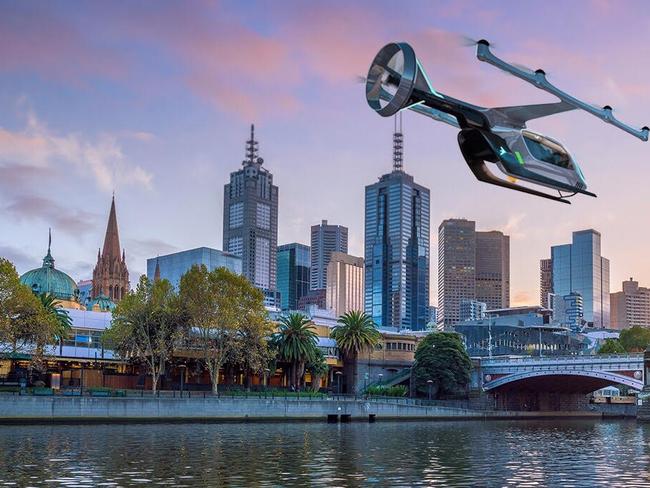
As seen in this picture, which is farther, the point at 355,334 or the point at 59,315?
the point at 355,334

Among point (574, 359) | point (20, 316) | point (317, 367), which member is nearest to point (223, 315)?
point (20, 316)

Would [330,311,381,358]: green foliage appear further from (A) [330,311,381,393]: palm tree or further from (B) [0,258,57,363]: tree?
(B) [0,258,57,363]: tree

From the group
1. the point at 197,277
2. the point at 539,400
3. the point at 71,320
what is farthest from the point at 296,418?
the point at 539,400

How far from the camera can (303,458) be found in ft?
181

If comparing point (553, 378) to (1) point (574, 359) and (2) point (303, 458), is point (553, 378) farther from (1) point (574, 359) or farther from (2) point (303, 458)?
(2) point (303, 458)

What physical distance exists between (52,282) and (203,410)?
83379 millimetres

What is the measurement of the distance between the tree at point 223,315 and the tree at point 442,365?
34.7 m

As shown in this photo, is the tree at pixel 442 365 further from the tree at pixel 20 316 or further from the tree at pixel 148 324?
the tree at pixel 20 316

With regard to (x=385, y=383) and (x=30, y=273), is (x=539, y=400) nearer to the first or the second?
(x=385, y=383)

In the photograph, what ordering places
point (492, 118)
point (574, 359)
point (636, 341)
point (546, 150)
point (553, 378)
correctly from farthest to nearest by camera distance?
point (636, 341)
point (553, 378)
point (574, 359)
point (546, 150)
point (492, 118)

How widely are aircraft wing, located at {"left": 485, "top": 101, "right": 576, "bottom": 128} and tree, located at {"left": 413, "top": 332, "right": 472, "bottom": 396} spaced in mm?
116266

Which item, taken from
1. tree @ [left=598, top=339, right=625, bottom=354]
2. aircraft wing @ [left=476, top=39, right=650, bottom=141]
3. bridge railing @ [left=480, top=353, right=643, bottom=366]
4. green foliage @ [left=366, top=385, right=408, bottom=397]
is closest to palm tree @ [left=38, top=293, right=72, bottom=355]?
green foliage @ [left=366, top=385, right=408, bottom=397]

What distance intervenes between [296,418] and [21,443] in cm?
5080

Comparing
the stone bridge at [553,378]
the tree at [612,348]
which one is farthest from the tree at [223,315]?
the tree at [612,348]
